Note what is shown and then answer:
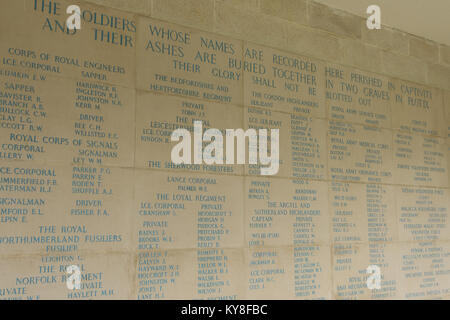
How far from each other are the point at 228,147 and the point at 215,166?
0.17m

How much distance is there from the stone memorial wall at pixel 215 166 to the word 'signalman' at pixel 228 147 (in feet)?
0.16

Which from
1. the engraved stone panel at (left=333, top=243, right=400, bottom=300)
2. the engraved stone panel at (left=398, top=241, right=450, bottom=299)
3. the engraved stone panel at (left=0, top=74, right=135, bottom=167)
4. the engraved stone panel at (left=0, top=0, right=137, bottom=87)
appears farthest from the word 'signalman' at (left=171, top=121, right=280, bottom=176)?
the engraved stone panel at (left=398, top=241, right=450, bottom=299)

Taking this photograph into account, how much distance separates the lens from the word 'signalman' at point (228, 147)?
2979 millimetres

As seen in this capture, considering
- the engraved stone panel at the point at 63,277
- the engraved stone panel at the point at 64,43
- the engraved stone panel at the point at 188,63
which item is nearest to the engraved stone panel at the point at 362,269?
the engraved stone panel at the point at 188,63

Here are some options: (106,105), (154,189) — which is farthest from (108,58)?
(154,189)

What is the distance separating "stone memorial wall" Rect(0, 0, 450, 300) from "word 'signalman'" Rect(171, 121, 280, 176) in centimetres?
5

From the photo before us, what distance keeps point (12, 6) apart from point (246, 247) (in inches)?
82.0

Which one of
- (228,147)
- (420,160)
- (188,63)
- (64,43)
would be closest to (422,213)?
(420,160)

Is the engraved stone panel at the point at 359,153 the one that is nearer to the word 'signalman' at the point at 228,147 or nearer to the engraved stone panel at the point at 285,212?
the engraved stone panel at the point at 285,212

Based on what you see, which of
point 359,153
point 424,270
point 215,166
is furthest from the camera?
point 424,270

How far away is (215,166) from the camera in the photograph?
121 inches

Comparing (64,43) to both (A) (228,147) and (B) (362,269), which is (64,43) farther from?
(B) (362,269)

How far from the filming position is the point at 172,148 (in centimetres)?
294

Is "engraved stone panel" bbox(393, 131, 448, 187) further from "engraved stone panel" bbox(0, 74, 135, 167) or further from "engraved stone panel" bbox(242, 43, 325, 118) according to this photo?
"engraved stone panel" bbox(0, 74, 135, 167)
